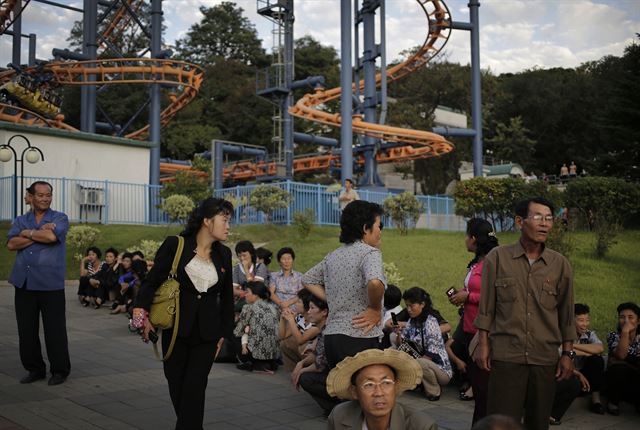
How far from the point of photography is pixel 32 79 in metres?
30.2

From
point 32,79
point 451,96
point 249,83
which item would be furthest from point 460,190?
point 249,83

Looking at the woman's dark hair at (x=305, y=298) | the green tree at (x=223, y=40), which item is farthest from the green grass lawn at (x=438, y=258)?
the green tree at (x=223, y=40)

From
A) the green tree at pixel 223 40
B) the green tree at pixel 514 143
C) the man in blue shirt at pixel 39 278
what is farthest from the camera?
the green tree at pixel 223 40

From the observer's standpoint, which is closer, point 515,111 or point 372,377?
point 372,377

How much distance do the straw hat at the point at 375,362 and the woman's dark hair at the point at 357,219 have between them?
1.60 m

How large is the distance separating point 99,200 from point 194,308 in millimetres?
21074

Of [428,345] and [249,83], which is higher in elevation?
[249,83]

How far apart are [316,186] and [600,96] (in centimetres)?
3430

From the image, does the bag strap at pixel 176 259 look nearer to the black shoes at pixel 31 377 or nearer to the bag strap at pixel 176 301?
the bag strap at pixel 176 301

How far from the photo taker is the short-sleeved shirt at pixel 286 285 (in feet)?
29.9

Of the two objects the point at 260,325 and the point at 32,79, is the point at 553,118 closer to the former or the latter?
the point at 32,79

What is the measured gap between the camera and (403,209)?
20.8 meters

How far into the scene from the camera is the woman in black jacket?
443 centimetres

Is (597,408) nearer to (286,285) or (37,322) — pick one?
(286,285)
